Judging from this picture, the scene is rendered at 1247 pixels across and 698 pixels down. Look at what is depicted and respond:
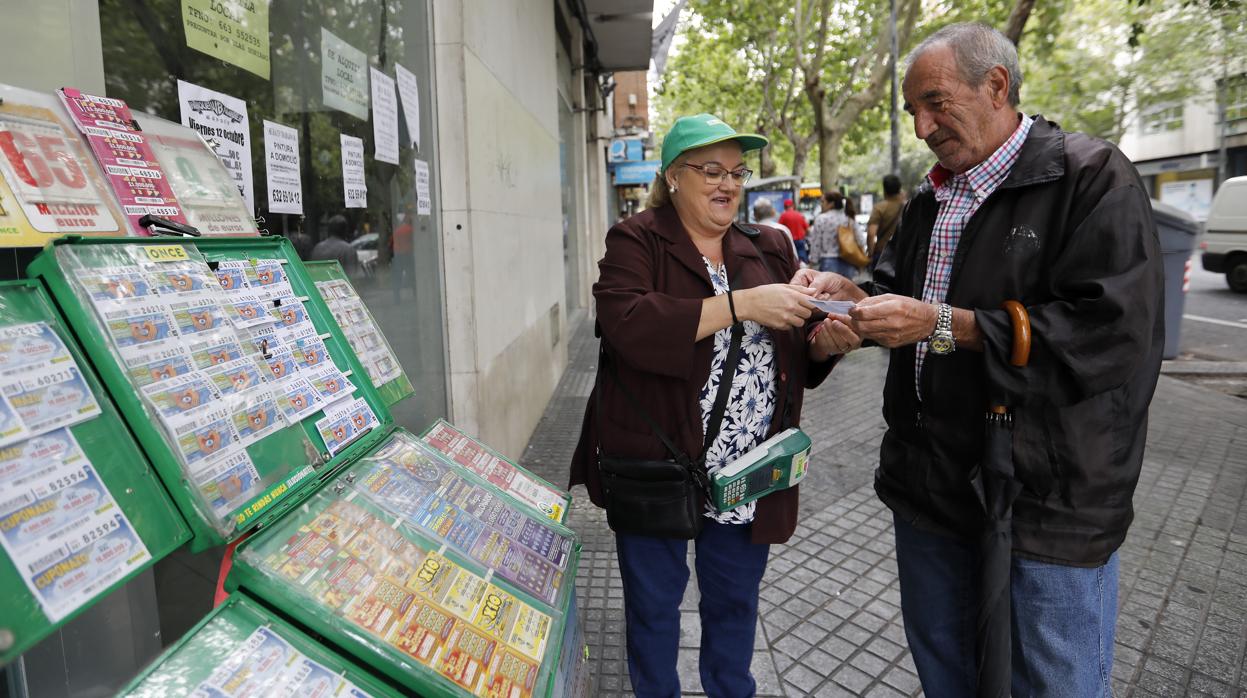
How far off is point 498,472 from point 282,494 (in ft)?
2.67

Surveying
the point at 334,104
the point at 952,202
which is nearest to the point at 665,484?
the point at 952,202

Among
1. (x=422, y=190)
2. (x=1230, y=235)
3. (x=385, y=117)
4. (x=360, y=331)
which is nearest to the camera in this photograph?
(x=360, y=331)

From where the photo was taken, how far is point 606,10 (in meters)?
10.1

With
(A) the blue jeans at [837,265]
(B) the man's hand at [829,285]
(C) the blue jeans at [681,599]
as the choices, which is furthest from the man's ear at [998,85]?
(A) the blue jeans at [837,265]

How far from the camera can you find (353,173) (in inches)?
124

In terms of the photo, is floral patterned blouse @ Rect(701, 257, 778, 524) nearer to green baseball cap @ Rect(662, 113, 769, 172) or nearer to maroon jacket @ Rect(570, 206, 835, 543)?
maroon jacket @ Rect(570, 206, 835, 543)

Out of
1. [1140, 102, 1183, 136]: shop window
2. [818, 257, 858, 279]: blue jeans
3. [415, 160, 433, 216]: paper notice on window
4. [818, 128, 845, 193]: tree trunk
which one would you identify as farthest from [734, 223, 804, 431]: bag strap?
[1140, 102, 1183, 136]: shop window

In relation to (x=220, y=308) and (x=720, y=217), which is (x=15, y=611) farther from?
(x=720, y=217)

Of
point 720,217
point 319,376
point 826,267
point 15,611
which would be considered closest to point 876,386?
point 826,267

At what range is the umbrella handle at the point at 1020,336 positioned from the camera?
1.68m

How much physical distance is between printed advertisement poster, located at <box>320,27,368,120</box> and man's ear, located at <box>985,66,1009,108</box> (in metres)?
2.37

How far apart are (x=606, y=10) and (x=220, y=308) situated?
32.4 feet

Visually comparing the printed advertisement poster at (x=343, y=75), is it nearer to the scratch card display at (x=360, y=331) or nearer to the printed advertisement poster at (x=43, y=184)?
the scratch card display at (x=360, y=331)

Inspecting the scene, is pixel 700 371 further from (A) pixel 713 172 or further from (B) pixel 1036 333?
(B) pixel 1036 333
